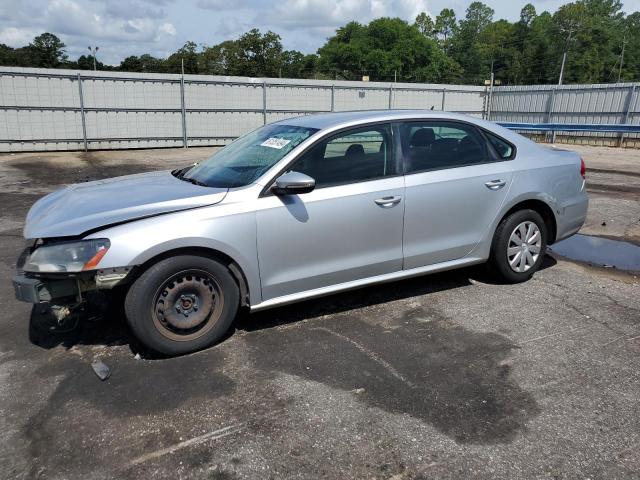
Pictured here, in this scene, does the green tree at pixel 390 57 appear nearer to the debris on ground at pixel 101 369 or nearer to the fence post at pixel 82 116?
the fence post at pixel 82 116

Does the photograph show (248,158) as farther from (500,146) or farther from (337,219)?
(500,146)

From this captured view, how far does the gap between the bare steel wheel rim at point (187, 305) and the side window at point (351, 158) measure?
109 centimetres

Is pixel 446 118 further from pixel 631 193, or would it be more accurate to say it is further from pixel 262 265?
pixel 631 193

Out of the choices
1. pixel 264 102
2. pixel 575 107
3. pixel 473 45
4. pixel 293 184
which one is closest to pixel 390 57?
pixel 473 45

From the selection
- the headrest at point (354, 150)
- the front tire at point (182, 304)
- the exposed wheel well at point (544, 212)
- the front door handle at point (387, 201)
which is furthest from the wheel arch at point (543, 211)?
the front tire at point (182, 304)

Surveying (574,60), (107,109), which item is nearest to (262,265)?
(107,109)

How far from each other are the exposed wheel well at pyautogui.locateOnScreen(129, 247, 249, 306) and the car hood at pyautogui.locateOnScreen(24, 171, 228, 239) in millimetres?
292

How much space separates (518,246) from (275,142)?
250 centimetres

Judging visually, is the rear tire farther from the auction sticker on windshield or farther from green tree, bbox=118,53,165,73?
green tree, bbox=118,53,165,73

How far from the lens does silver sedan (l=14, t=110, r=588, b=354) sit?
3.54 m

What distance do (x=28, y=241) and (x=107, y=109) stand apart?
57.9 feet

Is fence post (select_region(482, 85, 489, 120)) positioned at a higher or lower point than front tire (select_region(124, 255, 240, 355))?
higher

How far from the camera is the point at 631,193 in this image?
10.2 meters

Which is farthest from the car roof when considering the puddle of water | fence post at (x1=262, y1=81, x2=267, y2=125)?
fence post at (x1=262, y1=81, x2=267, y2=125)
